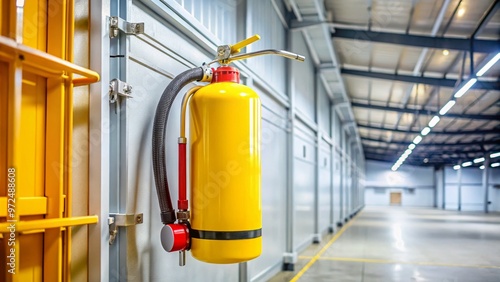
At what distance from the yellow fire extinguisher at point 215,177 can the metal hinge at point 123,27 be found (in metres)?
0.46

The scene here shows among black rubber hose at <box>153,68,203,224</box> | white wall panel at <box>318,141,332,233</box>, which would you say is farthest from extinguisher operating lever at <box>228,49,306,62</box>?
white wall panel at <box>318,141,332,233</box>

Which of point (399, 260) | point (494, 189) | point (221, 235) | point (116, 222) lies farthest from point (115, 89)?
point (494, 189)

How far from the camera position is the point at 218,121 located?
10.7 ft

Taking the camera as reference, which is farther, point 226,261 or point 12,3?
point 226,261

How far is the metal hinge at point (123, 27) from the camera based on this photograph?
3.00 metres

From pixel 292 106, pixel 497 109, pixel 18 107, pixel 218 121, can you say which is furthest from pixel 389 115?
pixel 18 107

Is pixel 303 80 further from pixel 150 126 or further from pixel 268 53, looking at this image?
pixel 150 126

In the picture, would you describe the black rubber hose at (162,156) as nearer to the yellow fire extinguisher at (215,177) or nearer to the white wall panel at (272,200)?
the yellow fire extinguisher at (215,177)

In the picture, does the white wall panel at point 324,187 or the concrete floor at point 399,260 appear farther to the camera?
the white wall panel at point 324,187

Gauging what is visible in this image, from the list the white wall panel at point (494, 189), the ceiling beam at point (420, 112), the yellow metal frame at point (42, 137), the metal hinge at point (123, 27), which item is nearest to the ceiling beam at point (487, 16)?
the metal hinge at point (123, 27)

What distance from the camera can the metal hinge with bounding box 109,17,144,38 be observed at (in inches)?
118

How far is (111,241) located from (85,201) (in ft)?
1.22

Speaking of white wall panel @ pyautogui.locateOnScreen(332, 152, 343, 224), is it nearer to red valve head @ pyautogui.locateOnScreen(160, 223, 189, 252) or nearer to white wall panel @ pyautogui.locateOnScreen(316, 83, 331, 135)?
white wall panel @ pyautogui.locateOnScreen(316, 83, 331, 135)

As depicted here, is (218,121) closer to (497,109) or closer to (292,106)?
(292,106)
